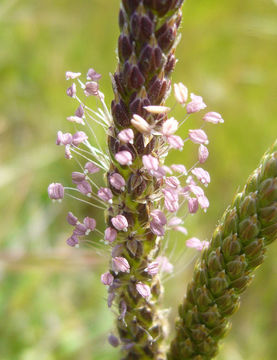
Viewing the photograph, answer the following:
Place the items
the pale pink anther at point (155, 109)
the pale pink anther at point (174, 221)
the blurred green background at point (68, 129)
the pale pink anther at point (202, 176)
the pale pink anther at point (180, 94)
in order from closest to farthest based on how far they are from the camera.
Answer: the pale pink anther at point (155, 109), the pale pink anther at point (180, 94), the pale pink anther at point (202, 176), the pale pink anther at point (174, 221), the blurred green background at point (68, 129)

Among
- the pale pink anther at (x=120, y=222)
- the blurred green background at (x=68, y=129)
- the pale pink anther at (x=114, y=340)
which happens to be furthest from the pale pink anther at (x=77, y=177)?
the blurred green background at (x=68, y=129)

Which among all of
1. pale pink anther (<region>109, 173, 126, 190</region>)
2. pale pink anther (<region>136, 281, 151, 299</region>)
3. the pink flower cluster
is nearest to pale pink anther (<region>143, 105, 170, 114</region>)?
the pink flower cluster

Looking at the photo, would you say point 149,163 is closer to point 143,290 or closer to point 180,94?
point 180,94

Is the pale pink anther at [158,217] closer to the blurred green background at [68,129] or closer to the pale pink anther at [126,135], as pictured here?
the pale pink anther at [126,135]

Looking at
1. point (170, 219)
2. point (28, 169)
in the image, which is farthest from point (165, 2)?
point (28, 169)

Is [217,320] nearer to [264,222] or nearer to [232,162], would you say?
[264,222]

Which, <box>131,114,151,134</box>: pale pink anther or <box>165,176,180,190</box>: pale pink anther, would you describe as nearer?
<box>131,114,151,134</box>: pale pink anther

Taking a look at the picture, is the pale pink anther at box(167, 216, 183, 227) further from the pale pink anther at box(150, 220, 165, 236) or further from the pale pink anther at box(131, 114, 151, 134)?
the pale pink anther at box(131, 114, 151, 134)
